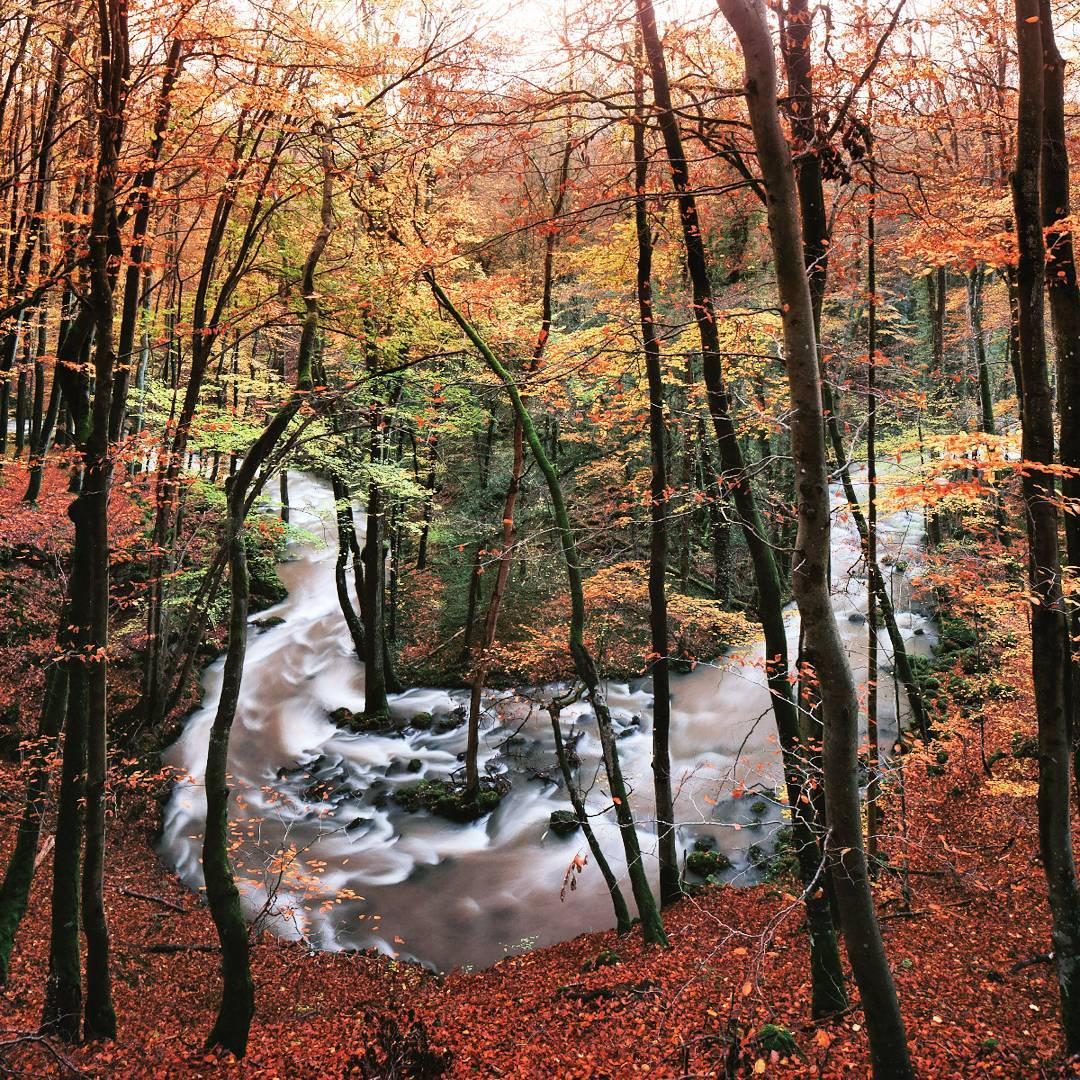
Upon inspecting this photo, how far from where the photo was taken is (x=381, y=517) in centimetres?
1504

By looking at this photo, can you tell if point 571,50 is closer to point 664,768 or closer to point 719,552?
point 664,768

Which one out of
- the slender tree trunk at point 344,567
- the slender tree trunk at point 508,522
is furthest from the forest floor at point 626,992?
the slender tree trunk at point 344,567

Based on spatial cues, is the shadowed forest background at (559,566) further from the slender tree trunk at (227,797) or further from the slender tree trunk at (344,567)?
the slender tree trunk at (344,567)

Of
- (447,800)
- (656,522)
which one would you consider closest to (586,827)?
(656,522)

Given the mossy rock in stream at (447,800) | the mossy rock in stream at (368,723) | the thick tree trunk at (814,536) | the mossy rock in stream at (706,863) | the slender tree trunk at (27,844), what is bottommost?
the mossy rock in stream at (706,863)

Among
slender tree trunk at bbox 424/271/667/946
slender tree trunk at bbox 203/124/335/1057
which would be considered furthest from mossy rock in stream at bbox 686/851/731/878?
slender tree trunk at bbox 203/124/335/1057

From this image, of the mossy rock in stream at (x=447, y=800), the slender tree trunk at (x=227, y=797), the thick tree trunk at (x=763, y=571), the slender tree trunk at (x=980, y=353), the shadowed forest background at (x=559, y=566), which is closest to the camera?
the shadowed forest background at (x=559, y=566)

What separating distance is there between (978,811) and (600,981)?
6.91m

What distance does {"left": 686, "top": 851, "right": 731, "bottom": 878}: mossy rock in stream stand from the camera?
35.3 ft

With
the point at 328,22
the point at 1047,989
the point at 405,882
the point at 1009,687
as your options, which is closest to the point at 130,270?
the point at 328,22

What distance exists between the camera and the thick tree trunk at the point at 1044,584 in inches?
176

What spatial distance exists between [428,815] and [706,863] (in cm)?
547

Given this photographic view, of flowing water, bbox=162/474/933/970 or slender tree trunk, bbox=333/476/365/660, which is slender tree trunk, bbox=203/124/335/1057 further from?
slender tree trunk, bbox=333/476/365/660

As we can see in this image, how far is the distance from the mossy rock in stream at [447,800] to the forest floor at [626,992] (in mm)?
→ 3650
